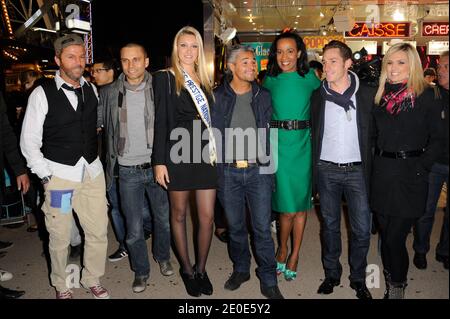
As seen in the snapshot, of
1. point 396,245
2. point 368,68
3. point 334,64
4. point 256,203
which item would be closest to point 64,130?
point 256,203

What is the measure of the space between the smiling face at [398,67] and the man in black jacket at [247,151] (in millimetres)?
849

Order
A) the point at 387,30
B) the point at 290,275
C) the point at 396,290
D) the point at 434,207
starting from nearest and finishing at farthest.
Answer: the point at 434,207 < the point at 396,290 < the point at 290,275 < the point at 387,30

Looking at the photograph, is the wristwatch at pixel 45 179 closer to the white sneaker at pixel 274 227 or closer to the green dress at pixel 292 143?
the green dress at pixel 292 143

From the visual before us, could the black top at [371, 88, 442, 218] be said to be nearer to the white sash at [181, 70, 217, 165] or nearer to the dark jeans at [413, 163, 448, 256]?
the dark jeans at [413, 163, 448, 256]

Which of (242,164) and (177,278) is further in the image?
(177,278)

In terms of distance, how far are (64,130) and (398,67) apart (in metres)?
2.10

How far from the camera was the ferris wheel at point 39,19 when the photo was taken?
845 centimetres

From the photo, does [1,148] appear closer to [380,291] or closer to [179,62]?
[179,62]

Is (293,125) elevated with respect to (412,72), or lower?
lower

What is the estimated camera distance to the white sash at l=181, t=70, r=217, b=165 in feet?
9.00

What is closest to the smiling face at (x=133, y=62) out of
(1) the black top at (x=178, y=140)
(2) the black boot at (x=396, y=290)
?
(1) the black top at (x=178, y=140)

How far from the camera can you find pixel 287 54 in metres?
2.91

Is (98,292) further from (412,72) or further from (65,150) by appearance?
(412,72)

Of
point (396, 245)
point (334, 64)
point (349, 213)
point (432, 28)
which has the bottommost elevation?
point (396, 245)
